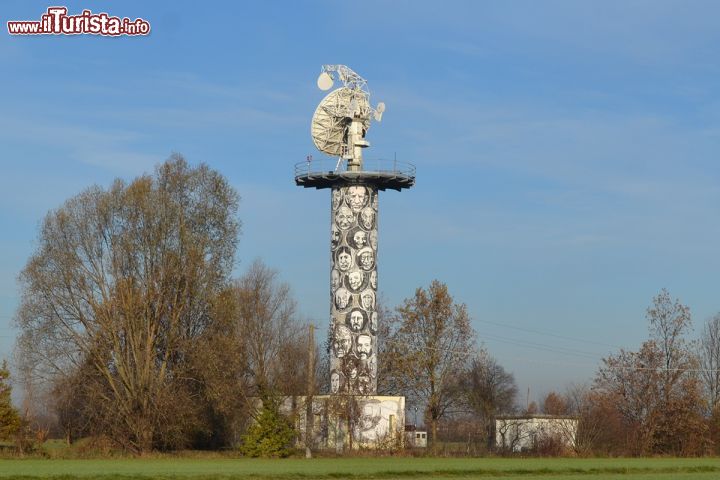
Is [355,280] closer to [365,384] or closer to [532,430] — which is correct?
[365,384]

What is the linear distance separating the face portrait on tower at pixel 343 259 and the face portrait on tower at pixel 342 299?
4.70 feet

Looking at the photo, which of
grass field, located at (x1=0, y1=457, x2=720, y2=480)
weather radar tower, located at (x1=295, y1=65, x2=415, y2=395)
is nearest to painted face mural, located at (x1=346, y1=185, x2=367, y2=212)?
weather radar tower, located at (x1=295, y1=65, x2=415, y2=395)

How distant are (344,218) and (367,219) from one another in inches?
59.6

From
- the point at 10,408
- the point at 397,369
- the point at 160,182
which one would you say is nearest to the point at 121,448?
the point at 10,408

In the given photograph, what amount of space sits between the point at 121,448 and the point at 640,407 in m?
33.8

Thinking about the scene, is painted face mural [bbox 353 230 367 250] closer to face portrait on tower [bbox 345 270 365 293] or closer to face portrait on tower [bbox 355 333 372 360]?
face portrait on tower [bbox 345 270 365 293]

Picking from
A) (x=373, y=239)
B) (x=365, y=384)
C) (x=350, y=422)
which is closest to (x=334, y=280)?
(x=373, y=239)

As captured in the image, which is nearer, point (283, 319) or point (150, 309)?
point (150, 309)

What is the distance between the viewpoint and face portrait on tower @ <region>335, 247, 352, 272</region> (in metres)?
72.4

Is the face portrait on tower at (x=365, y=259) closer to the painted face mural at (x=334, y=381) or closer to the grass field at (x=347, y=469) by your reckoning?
the painted face mural at (x=334, y=381)

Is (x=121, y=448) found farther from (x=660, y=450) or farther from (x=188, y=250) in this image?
(x=660, y=450)

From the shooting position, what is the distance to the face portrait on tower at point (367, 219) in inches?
2854

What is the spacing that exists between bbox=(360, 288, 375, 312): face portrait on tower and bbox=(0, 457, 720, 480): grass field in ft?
50.3

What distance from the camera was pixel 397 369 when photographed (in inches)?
3174
